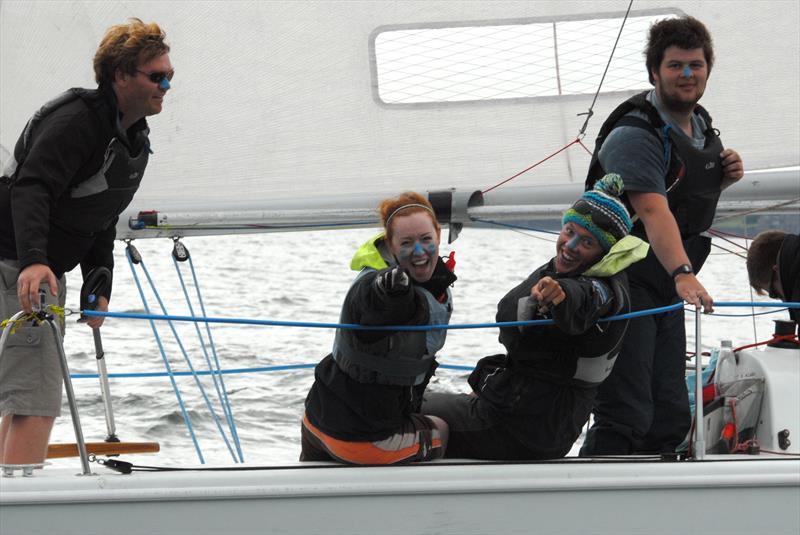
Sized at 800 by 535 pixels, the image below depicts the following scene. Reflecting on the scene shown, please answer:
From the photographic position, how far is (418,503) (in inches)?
97.8

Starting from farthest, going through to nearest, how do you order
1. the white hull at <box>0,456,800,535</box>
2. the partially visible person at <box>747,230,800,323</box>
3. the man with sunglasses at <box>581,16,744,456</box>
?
the partially visible person at <box>747,230,800,323</box>
the man with sunglasses at <box>581,16,744,456</box>
the white hull at <box>0,456,800,535</box>

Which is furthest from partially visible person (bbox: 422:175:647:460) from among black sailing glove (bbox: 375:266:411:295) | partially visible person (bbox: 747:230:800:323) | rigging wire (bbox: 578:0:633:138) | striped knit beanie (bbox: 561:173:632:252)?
rigging wire (bbox: 578:0:633:138)

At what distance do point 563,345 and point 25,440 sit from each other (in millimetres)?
1191

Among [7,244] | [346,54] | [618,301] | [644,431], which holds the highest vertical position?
[346,54]

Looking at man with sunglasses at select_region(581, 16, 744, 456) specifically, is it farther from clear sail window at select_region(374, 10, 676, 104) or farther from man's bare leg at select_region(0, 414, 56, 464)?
man's bare leg at select_region(0, 414, 56, 464)

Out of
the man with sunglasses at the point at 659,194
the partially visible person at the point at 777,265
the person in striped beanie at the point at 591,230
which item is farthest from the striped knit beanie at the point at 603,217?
the partially visible person at the point at 777,265

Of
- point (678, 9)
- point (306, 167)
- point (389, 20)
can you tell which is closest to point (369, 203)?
point (306, 167)

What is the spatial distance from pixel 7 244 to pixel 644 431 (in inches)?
58.6

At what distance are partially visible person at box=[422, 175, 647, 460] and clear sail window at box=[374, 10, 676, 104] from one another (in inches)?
47.8

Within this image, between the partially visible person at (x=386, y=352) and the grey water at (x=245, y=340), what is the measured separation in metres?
0.34

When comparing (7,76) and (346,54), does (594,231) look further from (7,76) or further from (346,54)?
(7,76)

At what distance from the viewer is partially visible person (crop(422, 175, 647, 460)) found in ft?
8.21

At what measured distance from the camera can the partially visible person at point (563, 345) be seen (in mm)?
2502

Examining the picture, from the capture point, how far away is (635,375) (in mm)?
2758
